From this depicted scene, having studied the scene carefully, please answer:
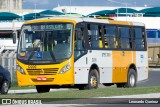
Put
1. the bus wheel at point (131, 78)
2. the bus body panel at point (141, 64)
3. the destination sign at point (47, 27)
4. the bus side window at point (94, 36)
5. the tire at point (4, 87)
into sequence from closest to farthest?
1. the destination sign at point (47, 27)
2. the bus side window at point (94, 36)
3. the tire at point (4, 87)
4. the bus wheel at point (131, 78)
5. the bus body panel at point (141, 64)

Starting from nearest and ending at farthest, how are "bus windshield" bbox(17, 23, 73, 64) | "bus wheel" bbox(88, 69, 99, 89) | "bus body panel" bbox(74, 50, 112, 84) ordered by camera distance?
"bus windshield" bbox(17, 23, 73, 64), "bus body panel" bbox(74, 50, 112, 84), "bus wheel" bbox(88, 69, 99, 89)

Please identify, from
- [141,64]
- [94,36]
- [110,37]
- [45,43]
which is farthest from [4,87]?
[141,64]

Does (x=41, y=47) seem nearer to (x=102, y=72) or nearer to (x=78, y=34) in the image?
(x=78, y=34)

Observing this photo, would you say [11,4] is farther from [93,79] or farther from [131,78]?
[93,79]

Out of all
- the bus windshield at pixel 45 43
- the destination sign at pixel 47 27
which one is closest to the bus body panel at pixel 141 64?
the destination sign at pixel 47 27

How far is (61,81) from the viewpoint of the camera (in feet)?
81.7

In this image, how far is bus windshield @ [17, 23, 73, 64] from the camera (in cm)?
2488

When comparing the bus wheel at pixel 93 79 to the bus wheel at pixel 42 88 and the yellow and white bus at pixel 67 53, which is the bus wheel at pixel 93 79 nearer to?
the yellow and white bus at pixel 67 53

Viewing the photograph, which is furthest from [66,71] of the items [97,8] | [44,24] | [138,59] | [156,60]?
[97,8]

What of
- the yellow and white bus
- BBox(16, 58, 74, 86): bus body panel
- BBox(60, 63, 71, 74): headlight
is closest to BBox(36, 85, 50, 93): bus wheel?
the yellow and white bus

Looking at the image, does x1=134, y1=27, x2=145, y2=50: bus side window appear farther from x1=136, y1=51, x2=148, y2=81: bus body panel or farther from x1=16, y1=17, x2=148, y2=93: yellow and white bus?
x1=16, y1=17, x2=148, y2=93: yellow and white bus

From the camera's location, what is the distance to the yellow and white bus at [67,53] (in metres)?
24.9

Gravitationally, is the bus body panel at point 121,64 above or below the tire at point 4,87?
above

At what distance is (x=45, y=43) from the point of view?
25125 mm
